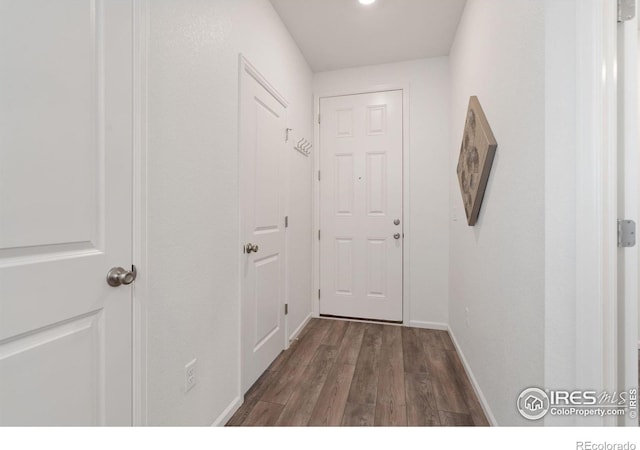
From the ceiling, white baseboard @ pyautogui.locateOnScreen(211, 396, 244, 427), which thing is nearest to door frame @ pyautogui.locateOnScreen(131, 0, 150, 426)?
white baseboard @ pyautogui.locateOnScreen(211, 396, 244, 427)

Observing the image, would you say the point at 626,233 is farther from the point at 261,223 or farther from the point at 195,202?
the point at 261,223

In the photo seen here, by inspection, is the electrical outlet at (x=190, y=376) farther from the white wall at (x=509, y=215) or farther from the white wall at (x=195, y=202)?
the white wall at (x=509, y=215)

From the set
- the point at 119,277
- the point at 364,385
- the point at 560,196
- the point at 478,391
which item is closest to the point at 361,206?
the point at 364,385

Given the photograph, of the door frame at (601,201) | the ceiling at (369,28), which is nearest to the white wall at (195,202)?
the ceiling at (369,28)

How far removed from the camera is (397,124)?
304 cm

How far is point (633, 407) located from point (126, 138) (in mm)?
1943

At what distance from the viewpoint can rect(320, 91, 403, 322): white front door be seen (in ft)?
10.0

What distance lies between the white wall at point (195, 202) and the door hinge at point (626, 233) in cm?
164

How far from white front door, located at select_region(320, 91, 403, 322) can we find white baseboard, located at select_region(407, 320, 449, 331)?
137 millimetres

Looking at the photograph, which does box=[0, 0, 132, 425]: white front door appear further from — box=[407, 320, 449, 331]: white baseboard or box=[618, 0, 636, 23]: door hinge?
box=[407, 320, 449, 331]: white baseboard

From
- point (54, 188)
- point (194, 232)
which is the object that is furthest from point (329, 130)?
point (54, 188)

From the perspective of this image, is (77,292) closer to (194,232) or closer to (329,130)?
(194,232)

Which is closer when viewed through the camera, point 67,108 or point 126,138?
point 67,108

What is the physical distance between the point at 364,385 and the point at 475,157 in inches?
65.5
